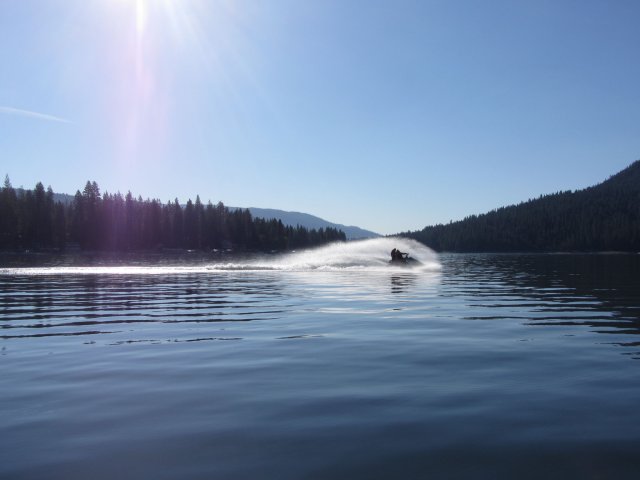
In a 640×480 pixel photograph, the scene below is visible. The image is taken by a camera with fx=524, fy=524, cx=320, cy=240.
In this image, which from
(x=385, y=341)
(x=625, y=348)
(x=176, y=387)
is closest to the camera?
(x=176, y=387)

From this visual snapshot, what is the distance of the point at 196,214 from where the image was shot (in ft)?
648

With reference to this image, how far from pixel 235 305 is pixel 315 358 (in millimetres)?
12518

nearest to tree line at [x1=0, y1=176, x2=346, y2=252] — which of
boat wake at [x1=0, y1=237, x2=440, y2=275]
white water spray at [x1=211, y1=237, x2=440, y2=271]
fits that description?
boat wake at [x1=0, y1=237, x2=440, y2=275]

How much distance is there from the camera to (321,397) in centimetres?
905

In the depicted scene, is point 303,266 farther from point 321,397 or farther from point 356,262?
point 321,397

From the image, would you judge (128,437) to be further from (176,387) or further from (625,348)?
(625,348)

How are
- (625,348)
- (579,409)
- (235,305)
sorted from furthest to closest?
(235,305)
(625,348)
(579,409)

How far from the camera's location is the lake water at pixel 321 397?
247 inches

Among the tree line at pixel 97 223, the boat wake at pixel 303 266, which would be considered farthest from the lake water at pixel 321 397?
the tree line at pixel 97 223

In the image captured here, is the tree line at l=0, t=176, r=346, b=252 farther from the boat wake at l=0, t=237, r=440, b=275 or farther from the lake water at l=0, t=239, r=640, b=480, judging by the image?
the lake water at l=0, t=239, r=640, b=480

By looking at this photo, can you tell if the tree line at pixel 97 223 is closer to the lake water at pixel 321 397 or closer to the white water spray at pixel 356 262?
the white water spray at pixel 356 262

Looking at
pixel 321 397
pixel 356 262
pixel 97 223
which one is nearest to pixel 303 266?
pixel 356 262

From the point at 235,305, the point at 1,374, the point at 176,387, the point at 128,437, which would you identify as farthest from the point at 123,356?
the point at 235,305

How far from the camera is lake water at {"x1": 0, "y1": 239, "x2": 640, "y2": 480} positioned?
6.27 metres
